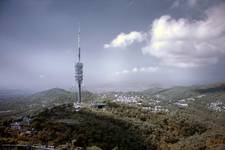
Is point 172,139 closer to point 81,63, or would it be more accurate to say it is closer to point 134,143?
point 134,143

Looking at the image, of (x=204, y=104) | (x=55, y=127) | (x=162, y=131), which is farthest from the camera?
(x=204, y=104)

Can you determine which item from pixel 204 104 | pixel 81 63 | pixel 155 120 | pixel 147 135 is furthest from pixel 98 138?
A: pixel 204 104

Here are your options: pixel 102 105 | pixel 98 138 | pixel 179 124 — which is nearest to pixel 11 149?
pixel 98 138

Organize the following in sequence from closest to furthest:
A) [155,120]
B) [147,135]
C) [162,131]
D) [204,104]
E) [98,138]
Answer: [98,138] < [147,135] < [162,131] < [155,120] < [204,104]

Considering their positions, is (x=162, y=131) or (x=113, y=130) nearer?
(x=113, y=130)

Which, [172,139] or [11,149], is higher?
[11,149]

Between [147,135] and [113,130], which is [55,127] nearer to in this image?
[113,130]

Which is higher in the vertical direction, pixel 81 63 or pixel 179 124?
pixel 81 63

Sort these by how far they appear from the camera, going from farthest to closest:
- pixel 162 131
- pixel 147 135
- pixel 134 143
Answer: pixel 162 131 → pixel 147 135 → pixel 134 143

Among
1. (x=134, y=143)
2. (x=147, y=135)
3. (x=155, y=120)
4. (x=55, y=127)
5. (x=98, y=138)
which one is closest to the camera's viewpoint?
(x=55, y=127)
